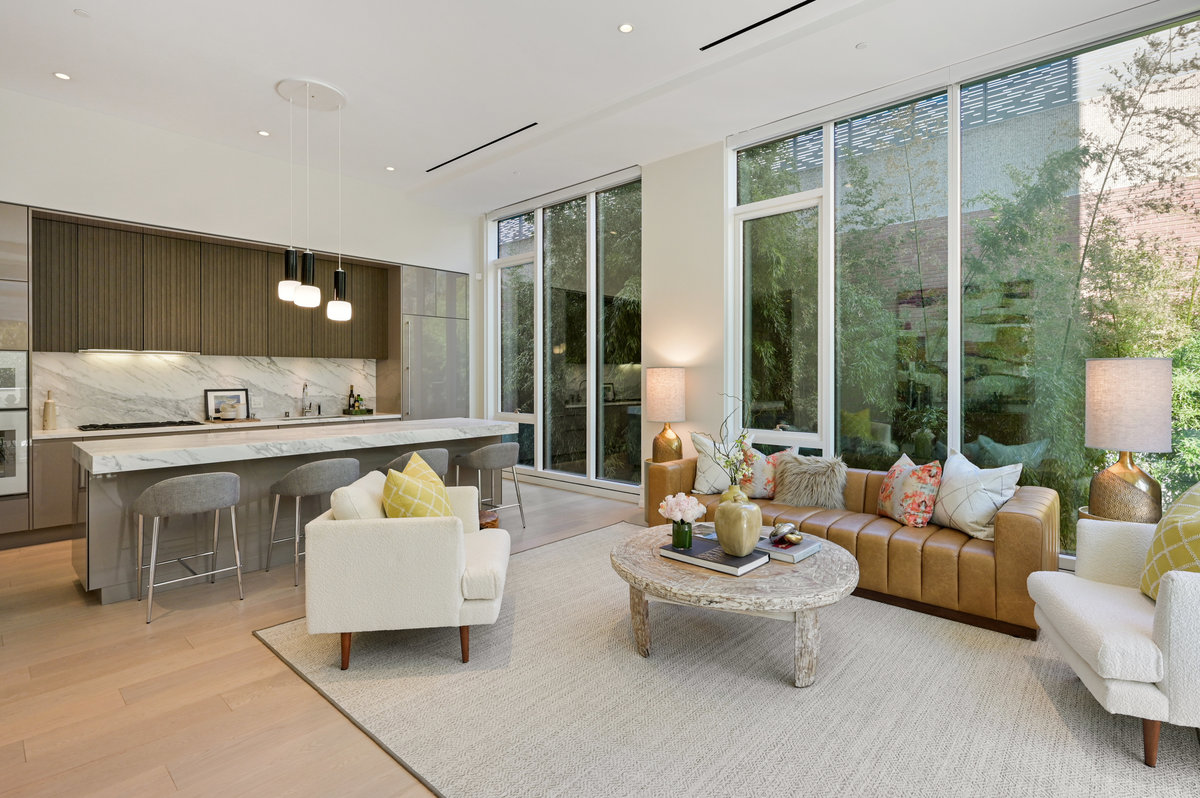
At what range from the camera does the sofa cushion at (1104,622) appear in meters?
1.92

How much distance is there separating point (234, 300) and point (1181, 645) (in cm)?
693

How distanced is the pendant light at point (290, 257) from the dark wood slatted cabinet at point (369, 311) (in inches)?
38.4

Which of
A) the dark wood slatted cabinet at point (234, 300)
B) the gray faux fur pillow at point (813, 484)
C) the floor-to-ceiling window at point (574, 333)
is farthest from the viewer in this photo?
the floor-to-ceiling window at point (574, 333)

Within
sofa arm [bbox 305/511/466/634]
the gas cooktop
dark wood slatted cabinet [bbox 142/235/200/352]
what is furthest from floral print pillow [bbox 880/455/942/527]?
dark wood slatted cabinet [bbox 142/235/200/352]

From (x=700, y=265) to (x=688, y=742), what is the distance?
4.10m

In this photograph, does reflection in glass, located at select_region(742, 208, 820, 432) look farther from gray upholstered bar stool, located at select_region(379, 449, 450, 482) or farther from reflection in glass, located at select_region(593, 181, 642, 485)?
gray upholstered bar stool, located at select_region(379, 449, 450, 482)

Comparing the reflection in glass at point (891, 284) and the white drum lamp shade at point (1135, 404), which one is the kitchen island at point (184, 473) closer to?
the reflection in glass at point (891, 284)

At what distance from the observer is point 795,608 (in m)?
2.34

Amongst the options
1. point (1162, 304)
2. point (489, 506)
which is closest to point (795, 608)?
point (1162, 304)

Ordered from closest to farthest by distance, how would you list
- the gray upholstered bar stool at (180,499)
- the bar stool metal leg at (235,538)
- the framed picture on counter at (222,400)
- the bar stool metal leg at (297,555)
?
the gray upholstered bar stool at (180,499)
the bar stool metal leg at (235,538)
the bar stool metal leg at (297,555)
the framed picture on counter at (222,400)

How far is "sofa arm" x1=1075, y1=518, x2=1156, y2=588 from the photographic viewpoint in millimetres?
2451

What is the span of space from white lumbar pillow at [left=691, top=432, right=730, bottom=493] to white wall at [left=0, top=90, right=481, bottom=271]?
14.0 ft

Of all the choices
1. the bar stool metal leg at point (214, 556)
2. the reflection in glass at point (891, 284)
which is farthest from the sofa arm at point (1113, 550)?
the bar stool metal leg at point (214, 556)

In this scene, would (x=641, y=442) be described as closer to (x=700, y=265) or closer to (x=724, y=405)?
(x=724, y=405)
